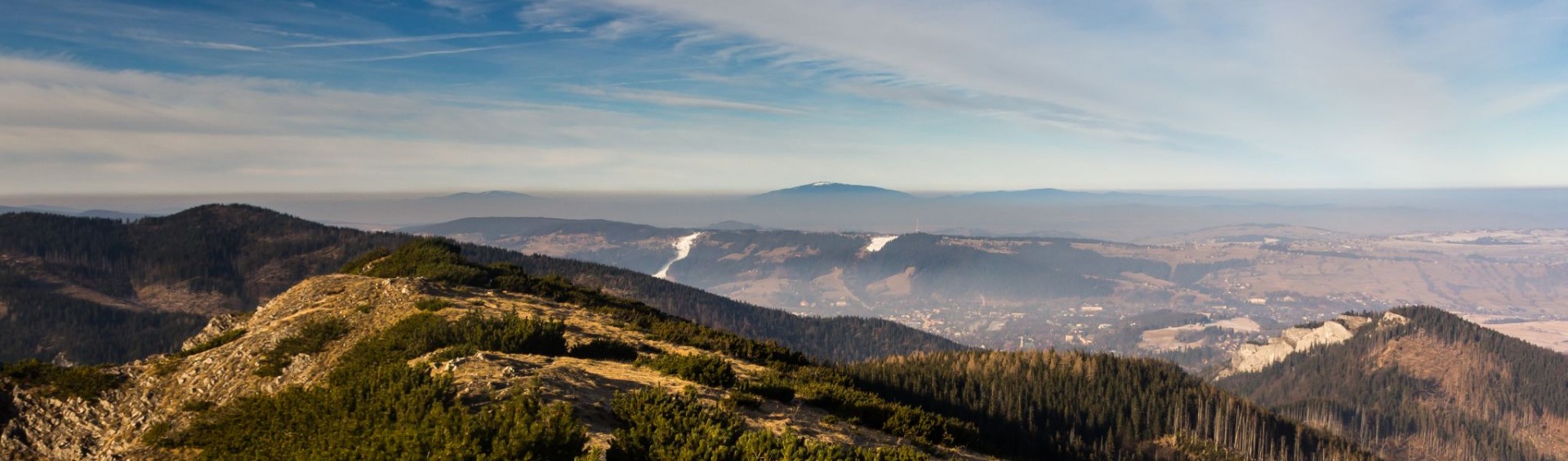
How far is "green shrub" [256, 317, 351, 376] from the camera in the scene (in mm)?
29578

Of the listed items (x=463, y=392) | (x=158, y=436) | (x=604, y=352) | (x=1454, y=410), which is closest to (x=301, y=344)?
(x=158, y=436)

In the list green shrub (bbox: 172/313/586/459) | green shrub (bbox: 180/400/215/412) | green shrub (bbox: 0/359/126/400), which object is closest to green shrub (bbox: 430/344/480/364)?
green shrub (bbox: 172/313/586/459)

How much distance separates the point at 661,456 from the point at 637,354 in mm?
18786

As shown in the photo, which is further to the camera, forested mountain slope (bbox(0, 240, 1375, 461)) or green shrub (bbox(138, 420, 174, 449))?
green shrub (bbox(138, 420, 174, 449))

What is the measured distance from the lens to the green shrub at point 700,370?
2802 centimetres

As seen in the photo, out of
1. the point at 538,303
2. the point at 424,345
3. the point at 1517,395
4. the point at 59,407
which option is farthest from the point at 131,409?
the point at 1517,395

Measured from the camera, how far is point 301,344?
3166cm

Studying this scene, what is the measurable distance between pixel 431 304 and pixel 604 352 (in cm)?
1166

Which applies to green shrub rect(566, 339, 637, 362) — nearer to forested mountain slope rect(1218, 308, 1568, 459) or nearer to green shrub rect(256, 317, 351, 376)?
green shrub rect(256, 317, 351, 376)

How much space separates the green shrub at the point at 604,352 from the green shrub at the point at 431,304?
9.41 metres

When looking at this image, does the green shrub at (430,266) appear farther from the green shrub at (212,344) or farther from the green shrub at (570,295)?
the green shrub at (212,344)

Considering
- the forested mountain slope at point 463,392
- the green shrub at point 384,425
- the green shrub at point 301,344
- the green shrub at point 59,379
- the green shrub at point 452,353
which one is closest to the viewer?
the green shrub at point 384,425

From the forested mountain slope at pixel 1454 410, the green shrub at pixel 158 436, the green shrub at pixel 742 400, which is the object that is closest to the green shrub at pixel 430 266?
the green shrub at pixel 158 436

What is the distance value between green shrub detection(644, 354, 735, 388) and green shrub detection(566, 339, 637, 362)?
11.1 ft
